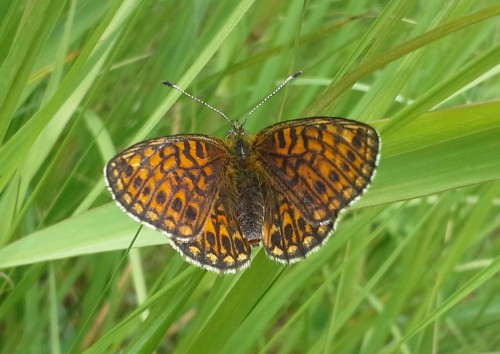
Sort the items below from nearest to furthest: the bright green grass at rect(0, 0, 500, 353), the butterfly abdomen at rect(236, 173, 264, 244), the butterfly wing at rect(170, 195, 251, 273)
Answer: the bright green grass at rect(0, 0, 500, 353) → the butterfly wing at rect(170, 195, 251, 273) → the butterfly abdomen at rect(236, 173, 264, 244)

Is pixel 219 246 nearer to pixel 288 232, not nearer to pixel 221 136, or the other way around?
pixel 288 232

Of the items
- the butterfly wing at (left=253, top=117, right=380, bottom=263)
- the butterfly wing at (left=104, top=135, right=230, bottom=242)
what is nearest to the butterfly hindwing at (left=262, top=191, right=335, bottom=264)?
the butterfly wing at (left=253, top=117, right=380, bottom=263)

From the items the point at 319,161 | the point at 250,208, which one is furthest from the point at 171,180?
the point at 319,161

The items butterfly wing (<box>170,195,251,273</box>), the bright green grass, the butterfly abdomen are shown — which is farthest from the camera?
the butterfly abdomen

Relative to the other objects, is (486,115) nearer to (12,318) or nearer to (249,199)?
(249,199)

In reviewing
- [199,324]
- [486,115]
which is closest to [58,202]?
[199,324]

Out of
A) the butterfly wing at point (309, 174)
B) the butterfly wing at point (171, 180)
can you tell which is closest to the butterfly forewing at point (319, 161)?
the butterfly wing at point (309, 174)

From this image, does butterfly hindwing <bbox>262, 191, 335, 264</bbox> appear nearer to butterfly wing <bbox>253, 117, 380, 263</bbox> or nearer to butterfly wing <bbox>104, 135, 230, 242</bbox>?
butterfly wing <bbox>253, 117, 380, 263</bbox>
